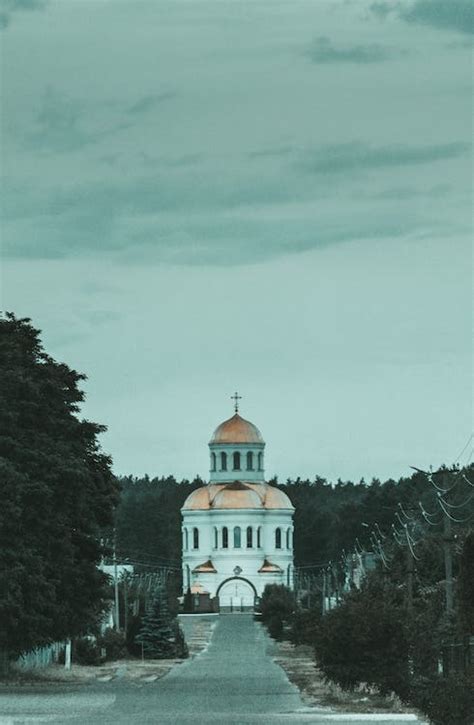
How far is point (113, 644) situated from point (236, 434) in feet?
374

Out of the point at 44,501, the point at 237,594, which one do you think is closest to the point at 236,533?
the point at 237,594

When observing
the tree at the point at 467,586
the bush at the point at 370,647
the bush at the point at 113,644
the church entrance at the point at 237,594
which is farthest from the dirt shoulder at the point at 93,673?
the church entrance at the point at 237,594

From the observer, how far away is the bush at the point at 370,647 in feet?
154

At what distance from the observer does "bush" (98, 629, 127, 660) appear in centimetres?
8197

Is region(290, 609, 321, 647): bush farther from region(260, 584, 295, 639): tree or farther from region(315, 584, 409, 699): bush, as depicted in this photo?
region(315, 584, 409, 699): bush

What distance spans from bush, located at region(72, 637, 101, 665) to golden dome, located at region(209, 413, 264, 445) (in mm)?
120417

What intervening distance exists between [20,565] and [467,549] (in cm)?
1849

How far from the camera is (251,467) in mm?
199125

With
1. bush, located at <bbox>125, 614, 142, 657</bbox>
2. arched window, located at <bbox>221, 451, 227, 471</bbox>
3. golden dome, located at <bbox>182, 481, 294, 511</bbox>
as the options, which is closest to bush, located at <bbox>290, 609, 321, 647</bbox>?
bush, located at <bbox>125, 614, 142, 657</bbox>

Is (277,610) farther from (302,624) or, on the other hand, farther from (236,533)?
(236,533)

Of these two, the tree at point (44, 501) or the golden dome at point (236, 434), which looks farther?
the golden dome at point (236, 434)

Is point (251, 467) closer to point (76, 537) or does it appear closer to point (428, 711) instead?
point (76, 537)

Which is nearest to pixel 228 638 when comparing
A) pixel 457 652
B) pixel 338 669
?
pixel 338 669

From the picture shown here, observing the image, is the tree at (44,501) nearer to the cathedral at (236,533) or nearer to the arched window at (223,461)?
the cathedral at (236,533)
